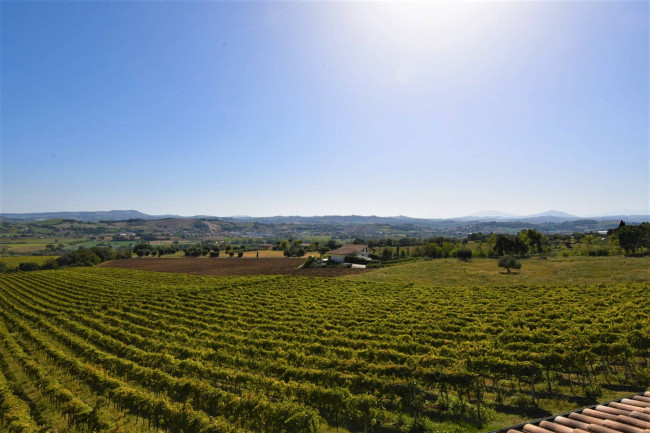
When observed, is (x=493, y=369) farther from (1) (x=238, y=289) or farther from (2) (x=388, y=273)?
(2) (x=388, y=273)

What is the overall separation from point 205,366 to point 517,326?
25492mm

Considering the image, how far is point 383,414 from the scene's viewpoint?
49.2ft

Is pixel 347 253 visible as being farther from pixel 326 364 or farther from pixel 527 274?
pixel 326 364

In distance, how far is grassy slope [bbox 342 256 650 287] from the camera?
171 ft

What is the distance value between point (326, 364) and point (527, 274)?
198 ft

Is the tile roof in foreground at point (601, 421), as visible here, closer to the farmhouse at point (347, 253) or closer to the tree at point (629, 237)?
the farmhouse at point (347, 253)

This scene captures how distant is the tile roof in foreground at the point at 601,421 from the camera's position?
29.7 feet

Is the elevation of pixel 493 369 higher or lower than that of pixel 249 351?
higher

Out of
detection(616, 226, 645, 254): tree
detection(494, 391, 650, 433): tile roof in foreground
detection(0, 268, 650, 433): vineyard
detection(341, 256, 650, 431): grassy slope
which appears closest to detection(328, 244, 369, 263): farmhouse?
detection(341, 256, 650, 431): grassy slope

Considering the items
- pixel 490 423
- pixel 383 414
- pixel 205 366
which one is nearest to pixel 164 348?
pixel 205 366

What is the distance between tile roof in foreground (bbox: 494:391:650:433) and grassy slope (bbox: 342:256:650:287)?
4607cm

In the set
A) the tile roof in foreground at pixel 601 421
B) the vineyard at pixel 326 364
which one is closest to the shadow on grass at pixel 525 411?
the vineyard at pixel 326 364

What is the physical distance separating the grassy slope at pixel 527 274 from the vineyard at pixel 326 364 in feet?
49.5

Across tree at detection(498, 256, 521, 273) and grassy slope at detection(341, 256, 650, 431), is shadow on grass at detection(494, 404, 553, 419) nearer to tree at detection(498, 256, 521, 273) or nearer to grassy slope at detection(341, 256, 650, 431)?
grassy slope at detection(341, 256, 650, 431)
